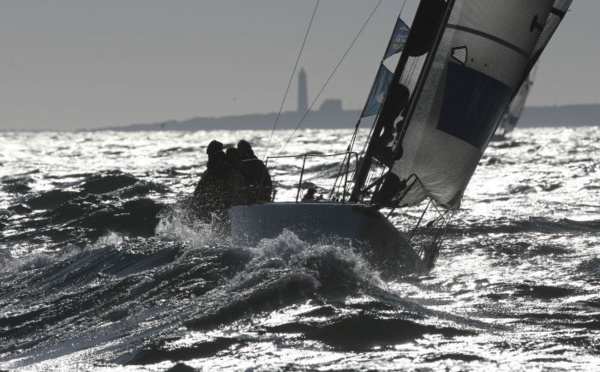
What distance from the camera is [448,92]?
27.2ft

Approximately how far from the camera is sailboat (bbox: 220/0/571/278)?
26.8 ft

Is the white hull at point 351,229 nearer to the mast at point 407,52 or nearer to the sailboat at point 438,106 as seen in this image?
the sailboat at point 438,106

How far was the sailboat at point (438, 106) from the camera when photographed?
816 centimetres

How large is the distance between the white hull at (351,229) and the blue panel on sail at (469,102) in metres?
1.22

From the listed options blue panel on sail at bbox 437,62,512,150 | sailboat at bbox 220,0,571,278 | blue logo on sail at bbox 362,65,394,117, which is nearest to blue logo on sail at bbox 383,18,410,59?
sailboat at bbox 220,0,571,278

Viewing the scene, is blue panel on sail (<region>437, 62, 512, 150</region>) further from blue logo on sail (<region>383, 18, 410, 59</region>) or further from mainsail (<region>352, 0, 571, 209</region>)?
blue logo on sail (<region>383, 18, 410, 59</region>)

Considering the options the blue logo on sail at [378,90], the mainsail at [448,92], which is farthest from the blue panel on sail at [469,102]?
the blue logo on sail at [378,90]

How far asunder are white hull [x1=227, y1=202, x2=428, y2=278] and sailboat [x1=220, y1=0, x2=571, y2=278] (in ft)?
0.06

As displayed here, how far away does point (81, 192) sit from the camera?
59.4ft

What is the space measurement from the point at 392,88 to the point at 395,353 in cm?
373

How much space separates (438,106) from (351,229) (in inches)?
62.0

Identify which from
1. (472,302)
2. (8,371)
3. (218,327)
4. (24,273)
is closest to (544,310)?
(472,302)

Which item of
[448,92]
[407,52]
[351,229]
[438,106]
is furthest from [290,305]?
[407,52]

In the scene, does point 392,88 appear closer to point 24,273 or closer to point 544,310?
point 544,310
